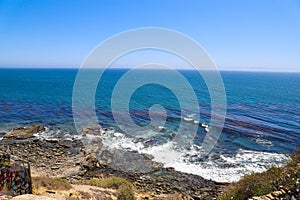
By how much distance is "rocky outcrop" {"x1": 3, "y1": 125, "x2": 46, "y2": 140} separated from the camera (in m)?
26.3

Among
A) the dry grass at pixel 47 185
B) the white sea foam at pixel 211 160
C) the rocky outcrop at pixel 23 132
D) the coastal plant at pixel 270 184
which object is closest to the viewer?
the coastal plant at pixel 270 184

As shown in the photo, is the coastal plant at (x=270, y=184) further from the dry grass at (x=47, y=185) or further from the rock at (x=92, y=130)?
the rock at (x=92, y=130)

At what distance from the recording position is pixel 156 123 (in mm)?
34125

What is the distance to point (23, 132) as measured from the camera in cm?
2770

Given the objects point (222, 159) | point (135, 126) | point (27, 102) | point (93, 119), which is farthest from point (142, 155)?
point (27, 102)

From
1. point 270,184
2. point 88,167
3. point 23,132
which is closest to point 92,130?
point 23,132

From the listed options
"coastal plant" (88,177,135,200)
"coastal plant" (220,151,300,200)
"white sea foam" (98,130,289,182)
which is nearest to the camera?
"coastal plant" (220,151,300,200)

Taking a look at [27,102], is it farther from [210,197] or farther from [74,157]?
[210,197]

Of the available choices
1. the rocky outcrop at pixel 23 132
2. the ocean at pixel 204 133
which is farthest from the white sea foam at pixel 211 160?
the rocky outcrop at pixel 23 132

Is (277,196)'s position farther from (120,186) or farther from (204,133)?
(204,133)

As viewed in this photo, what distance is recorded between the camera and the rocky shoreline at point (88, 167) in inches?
663

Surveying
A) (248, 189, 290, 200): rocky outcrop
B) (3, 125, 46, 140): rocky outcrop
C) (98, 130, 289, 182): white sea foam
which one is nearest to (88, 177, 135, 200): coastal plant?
(98, 130, 289, 182): white sea foam

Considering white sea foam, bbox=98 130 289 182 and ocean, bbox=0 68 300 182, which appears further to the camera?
ocean, bbox=0 68 300 182

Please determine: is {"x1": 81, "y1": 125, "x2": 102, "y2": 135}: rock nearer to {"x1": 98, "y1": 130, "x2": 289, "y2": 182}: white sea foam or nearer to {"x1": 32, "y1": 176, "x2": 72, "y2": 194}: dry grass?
{"x1": 98, "y1": 130, "x2": 289, "y2": 182}: white sea foam
